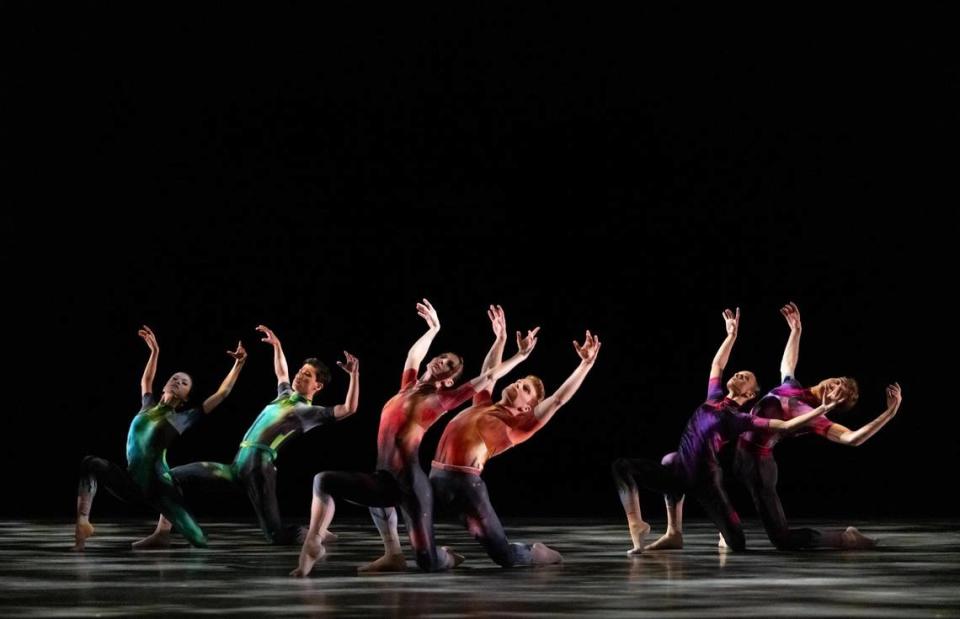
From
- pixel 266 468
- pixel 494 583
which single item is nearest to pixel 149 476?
pixel 266 468

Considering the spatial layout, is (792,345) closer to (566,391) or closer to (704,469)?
(704,469)

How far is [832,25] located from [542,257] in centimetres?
298

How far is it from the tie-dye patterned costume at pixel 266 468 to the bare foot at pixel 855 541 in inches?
114

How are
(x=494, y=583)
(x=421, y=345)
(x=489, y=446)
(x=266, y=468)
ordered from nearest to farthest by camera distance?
(x=494, y=583), (x=489, y=446), (x=421, y=345), (x=266, y=468)

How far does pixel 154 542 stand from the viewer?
9.18 meters

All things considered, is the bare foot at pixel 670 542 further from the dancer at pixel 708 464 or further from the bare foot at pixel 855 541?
the bare foot at pixel 855 541

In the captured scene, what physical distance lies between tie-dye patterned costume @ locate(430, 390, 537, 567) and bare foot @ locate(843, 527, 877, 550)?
6.58ft

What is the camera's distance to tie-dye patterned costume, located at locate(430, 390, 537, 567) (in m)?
7.47

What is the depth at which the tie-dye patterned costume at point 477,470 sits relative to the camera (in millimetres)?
7469

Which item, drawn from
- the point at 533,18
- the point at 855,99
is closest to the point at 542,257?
the point at 533,18

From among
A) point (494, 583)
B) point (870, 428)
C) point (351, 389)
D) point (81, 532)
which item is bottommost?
point (494, 583)

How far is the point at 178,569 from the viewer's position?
299 inches

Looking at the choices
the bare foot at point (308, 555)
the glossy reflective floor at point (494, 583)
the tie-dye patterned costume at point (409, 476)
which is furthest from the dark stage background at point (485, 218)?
the bare foot at point (308, 555)

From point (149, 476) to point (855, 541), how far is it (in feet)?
12.5
